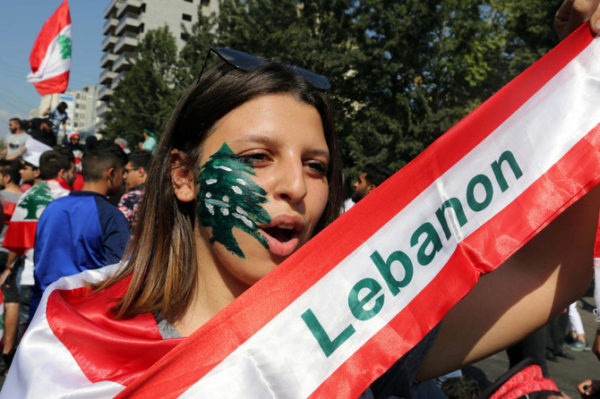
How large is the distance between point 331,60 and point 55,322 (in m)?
21.2

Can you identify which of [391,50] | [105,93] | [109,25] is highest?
[109,25]

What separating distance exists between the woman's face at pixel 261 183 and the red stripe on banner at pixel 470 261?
14.6 inches

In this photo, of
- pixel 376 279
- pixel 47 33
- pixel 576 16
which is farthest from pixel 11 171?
pixel 576 16

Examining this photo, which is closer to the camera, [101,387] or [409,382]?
[101,387]

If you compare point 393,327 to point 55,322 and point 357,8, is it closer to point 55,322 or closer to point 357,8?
point 55,322

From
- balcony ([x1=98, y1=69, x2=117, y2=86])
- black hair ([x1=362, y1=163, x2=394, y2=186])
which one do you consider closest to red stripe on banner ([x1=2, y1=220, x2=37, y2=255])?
black hair ([x1=362, y1=163, x2=394, y2=186])

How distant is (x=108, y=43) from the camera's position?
2712 inches

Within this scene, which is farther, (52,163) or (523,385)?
(52,163)

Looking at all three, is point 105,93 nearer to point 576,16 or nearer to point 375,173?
point 375,173

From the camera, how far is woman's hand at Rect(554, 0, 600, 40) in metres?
1.34

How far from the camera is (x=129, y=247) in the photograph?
5.71 ft

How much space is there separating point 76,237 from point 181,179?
9.62 ft

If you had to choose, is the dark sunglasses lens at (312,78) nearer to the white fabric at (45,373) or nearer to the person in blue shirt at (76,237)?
the white fabric at (45,373)

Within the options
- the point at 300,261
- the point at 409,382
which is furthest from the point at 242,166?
the point at 409,382
